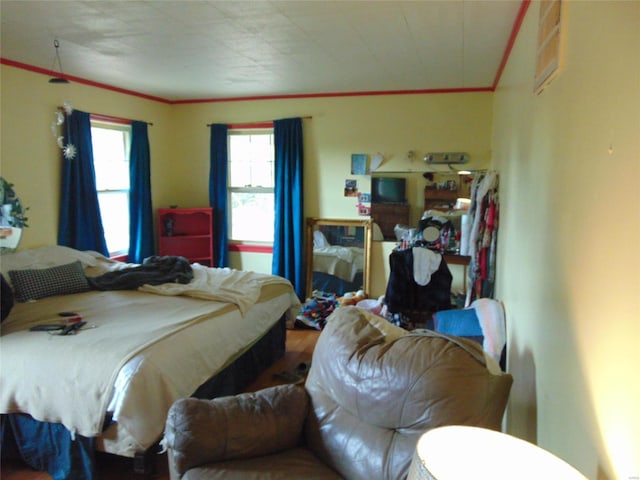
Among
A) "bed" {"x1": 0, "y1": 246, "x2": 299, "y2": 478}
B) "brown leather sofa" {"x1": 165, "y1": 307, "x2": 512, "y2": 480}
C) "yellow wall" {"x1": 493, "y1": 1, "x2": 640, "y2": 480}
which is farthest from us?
"bed" {"x1": 0, "y1": 246, "x2": 299, "y2": 478}

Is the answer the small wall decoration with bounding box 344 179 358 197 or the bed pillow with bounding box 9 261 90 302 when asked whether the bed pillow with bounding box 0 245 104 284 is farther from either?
the small wall decoration with bounding box 344 179 358 197

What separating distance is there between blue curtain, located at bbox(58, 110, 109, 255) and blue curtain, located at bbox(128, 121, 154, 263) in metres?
0.61

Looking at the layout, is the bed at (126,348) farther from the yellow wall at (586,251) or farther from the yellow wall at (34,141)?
the yellow wall at (586,251)

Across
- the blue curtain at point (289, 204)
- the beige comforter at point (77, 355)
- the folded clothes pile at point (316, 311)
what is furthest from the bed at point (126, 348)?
the blue curtain at point (289, 204)

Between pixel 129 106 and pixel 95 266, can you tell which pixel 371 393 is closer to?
pixel 95 266

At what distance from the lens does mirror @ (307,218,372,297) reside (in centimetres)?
518

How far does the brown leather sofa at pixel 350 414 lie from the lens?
5.18 feet

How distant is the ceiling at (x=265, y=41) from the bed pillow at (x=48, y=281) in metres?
1.60

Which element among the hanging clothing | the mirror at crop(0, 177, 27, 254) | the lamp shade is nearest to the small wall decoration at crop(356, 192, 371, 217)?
the hanging clothing

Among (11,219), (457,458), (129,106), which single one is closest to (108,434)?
(457,458)

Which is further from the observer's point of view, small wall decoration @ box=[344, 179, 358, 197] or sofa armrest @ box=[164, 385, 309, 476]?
Result: small wall decoration @ box=[344, 179, 358, 197]

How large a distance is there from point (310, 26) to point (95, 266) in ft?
8.84

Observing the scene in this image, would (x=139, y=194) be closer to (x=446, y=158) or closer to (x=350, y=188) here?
(x=350, y=188)

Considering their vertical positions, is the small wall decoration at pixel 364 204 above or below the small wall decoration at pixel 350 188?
below
